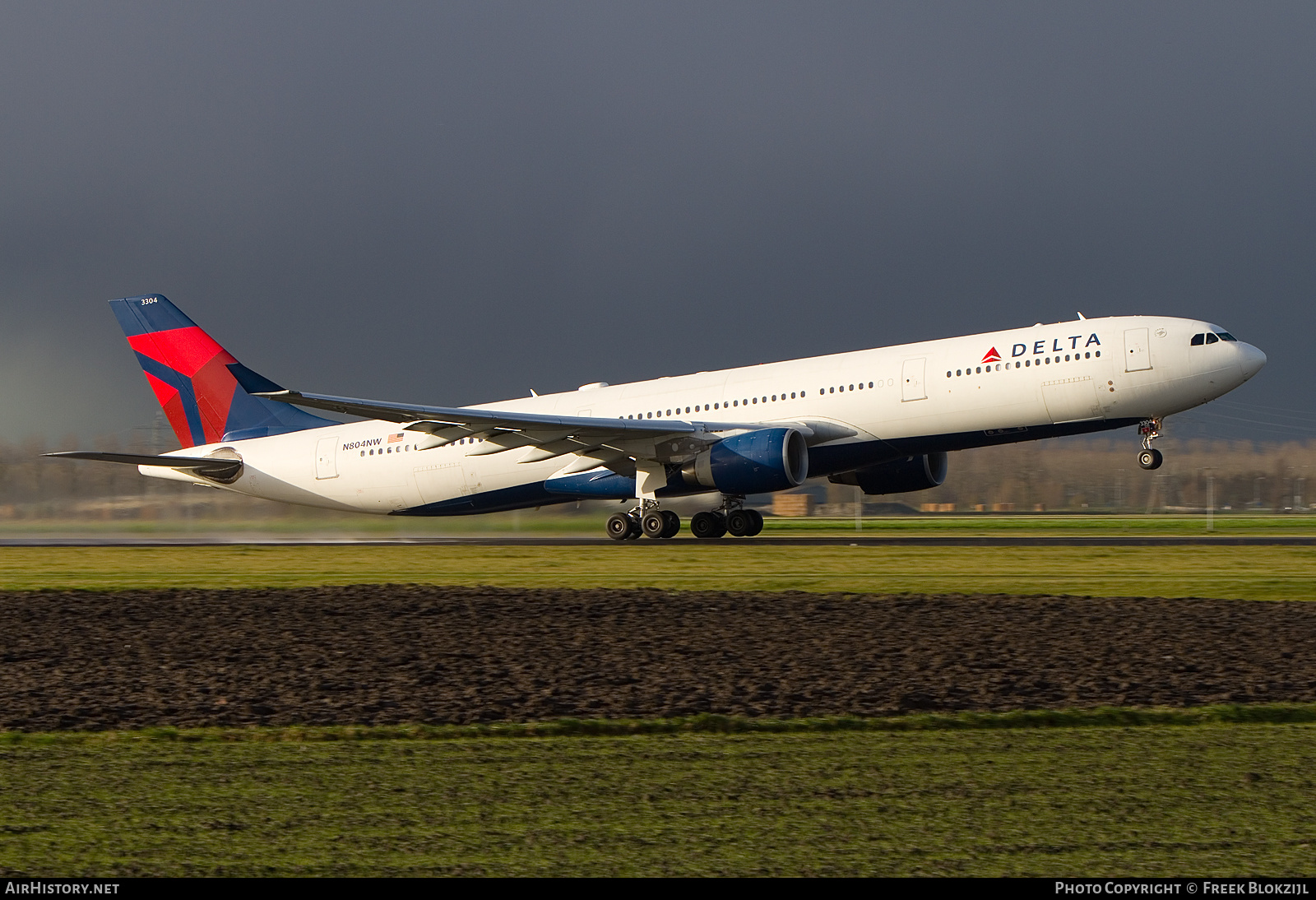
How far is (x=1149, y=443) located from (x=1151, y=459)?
421mm

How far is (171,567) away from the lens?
22.5 m

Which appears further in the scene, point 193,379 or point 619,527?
point 193,379

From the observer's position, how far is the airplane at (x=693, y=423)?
26672 millimetres

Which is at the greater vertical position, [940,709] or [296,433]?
[296,433]

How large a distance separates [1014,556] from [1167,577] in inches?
197

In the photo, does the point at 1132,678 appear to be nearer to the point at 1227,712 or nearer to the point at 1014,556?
the point at 1227,712

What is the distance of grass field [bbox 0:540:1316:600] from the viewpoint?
1758 centimetres

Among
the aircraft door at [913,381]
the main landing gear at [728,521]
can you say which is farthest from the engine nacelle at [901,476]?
the aircraft door at [913,381]

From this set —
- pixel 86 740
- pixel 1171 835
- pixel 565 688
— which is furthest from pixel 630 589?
pixel 1171 835

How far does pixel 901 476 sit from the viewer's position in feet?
105

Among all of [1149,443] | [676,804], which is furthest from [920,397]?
[676,804]

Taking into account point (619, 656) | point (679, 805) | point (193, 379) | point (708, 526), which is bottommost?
point (679, 805)

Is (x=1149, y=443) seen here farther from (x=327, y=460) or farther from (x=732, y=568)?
(x=327, y=460)

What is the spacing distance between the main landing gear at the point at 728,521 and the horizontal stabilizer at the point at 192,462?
14503mm
